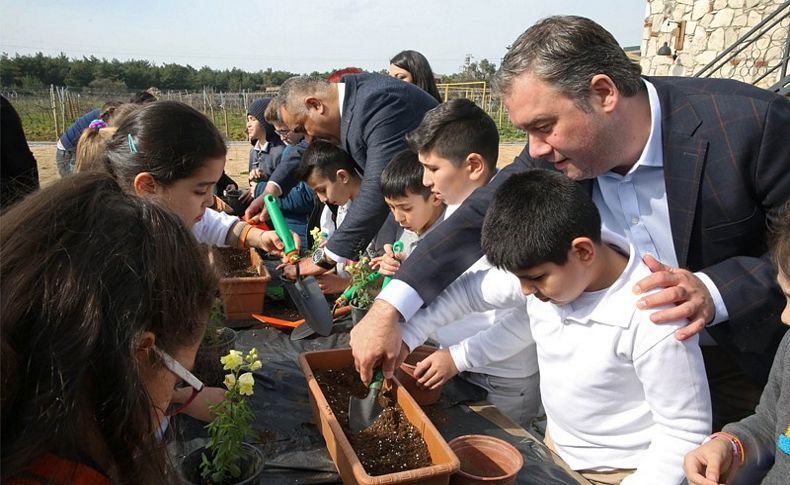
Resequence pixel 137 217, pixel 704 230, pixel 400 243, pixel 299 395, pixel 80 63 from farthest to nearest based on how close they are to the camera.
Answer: pixel 80 63
pixel 400 243
pixel 299 395
pixel 704 230
pixel 137 217

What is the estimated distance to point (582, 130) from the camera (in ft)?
5.88

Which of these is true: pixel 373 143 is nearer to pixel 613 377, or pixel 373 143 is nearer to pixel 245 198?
pixel 613 377

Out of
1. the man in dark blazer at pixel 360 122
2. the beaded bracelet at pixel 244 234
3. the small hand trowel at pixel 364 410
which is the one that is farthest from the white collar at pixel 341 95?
the small hand trowel at pixel 364 410

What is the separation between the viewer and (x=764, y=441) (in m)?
1.44

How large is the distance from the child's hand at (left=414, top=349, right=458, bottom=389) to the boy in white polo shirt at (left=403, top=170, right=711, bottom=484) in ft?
1.01

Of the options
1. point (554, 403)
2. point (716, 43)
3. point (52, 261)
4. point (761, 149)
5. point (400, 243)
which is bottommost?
point (554, 403)

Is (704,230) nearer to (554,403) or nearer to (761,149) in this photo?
(761,149)

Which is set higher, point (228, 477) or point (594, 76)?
point (594, 76)

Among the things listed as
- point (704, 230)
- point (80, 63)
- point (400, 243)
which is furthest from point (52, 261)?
point (80, 63)

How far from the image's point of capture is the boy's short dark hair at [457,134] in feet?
8.40

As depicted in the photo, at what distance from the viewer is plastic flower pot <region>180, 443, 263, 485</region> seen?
1341 mm

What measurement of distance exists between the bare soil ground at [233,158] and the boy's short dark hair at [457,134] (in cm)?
961

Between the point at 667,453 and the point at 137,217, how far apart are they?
1.34 m

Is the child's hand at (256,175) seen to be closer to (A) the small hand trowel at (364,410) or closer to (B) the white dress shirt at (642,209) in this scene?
(B) the white dress shirt at (642,209)
